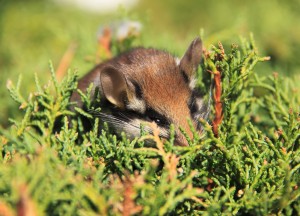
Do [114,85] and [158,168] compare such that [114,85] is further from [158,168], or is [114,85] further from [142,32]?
[142,32]

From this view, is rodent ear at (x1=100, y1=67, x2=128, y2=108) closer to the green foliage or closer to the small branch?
the green foliage

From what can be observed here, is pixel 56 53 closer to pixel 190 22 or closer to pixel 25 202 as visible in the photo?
pixel 190 22

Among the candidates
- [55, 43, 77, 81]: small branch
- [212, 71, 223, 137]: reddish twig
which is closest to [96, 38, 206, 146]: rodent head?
[212, 71, 223, 137]: reddish twig

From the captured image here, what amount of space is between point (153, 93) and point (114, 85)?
0.22 metres

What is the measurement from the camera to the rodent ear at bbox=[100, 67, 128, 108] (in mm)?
2338

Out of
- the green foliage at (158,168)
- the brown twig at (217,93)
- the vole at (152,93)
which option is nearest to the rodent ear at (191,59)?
the vole at (152,93)

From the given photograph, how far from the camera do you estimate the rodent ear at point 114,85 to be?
7.67 feet

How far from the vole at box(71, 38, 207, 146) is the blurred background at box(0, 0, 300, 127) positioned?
A: 1.11 ft

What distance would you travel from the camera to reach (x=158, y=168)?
1969 mm

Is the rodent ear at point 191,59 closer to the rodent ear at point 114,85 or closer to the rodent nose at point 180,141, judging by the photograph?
the rodent ear at point 114,85

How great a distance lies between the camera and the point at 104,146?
6.20 feet

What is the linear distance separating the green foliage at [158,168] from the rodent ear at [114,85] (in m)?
0.21

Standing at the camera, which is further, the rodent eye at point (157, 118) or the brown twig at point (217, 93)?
the rodent eye at point (157, 118)

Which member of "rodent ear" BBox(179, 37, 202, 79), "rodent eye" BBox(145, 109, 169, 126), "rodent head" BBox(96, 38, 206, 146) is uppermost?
"rodent ear" BBox(179, 37, 202, 79)
